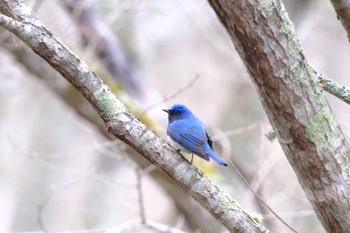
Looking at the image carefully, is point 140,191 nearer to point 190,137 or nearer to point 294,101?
point 190,137

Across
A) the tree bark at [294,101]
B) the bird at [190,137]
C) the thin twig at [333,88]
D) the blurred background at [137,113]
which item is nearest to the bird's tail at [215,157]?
the bird at [190,137]

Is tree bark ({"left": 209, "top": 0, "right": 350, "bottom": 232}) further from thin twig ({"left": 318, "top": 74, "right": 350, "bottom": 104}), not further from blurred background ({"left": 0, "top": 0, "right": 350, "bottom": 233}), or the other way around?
blurred background ({"left": 0, "top": 0, "right": 350, "bottom": 233})

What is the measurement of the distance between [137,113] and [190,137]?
7.71 feet

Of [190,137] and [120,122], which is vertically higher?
[190,137]

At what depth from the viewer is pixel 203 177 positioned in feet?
8.09

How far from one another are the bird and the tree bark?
0.48 m

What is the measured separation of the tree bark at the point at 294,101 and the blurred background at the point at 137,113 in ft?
1.38

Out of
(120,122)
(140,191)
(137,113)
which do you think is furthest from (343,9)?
(137,113)

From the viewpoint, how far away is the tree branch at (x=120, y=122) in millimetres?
2314

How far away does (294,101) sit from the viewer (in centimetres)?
227

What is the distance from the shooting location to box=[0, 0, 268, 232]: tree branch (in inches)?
91.1

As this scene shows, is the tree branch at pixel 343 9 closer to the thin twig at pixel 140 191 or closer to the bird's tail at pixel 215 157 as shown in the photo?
the bird's tail at pixel 215 157

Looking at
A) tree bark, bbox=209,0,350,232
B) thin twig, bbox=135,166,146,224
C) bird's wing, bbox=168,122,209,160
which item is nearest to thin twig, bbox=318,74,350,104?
tree bark, bbox=209,0,350,232

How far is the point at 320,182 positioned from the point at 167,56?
22.4 ft
